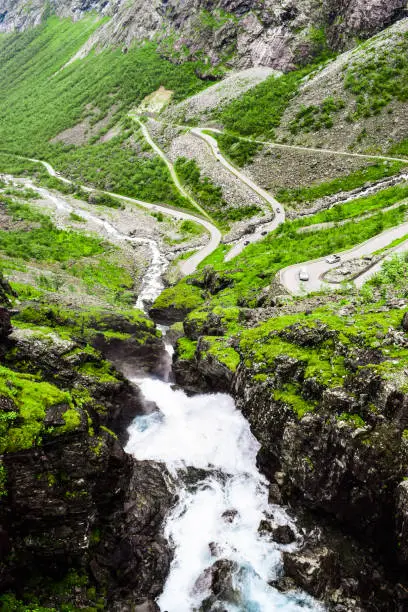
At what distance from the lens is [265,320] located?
34.7 metres

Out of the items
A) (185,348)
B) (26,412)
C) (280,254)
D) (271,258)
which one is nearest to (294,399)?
(26,412)

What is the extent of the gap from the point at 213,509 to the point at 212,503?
40cm

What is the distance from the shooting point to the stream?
1955 centimetres

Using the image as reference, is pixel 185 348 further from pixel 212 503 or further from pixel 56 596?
pixel 56 596

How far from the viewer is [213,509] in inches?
942

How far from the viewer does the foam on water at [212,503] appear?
777 inches

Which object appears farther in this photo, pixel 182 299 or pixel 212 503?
pixel 182 299

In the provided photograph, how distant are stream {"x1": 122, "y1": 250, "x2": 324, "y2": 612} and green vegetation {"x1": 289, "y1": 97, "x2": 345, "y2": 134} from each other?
84239 millimetres

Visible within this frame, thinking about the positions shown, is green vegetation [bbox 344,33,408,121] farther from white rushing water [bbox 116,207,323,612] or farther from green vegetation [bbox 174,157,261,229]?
white rushing water [bbox 116,207,323,612]

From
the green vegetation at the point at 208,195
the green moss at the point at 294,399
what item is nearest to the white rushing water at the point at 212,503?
the green moss at the point at 294,399

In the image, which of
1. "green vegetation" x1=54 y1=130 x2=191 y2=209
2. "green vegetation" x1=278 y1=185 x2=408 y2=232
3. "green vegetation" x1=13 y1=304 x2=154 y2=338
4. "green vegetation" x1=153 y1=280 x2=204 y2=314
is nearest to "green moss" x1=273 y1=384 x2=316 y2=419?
"green vegetation" x1=13 y1=304 x2=154 y2=338

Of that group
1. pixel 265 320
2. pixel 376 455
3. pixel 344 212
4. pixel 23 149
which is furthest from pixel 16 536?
pixel 23 149

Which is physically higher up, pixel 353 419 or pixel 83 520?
pixel 83 520

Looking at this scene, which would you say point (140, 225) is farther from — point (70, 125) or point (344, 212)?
point (70, 125)
